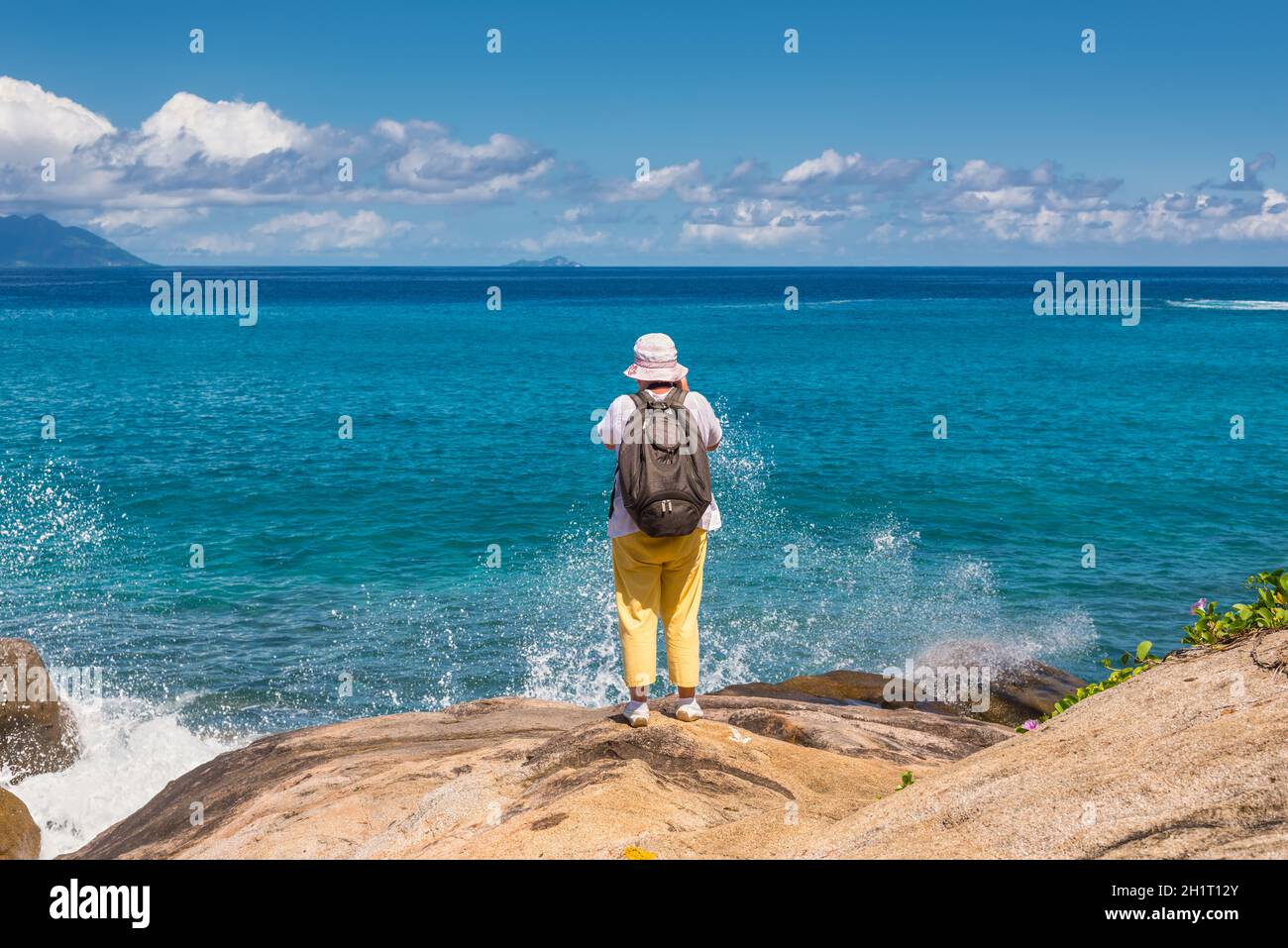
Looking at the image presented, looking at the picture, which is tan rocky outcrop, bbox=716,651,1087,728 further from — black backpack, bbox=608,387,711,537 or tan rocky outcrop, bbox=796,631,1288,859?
tan rocky outcrop, bbox=796,631,1288,859

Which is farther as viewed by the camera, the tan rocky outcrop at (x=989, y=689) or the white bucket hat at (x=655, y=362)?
the tan rocky outcrop at (x=989, y=689)

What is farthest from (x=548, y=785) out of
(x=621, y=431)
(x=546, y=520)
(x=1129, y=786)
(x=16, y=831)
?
(x=546, y=520)

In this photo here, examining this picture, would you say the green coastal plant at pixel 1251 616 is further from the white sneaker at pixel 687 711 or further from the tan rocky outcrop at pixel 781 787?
the white sneaker at pixel 687 711

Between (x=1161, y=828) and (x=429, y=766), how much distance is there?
17.3 feet

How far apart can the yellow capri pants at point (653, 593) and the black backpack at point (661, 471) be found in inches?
13.3

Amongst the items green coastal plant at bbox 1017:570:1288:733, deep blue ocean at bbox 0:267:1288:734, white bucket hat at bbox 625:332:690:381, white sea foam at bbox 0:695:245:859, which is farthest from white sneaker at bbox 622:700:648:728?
deep blue ocean at bbox 0:267:1288:734

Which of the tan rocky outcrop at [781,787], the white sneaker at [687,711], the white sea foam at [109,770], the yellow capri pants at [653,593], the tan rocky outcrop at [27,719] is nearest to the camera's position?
the tan rocky outcrop at [781,787]

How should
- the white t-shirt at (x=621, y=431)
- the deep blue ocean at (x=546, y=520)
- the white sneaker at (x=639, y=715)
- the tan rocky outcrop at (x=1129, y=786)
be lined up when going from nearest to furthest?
the tan rocky outcrop at (x=1129, y=786), the white t-shirt at (x=621, y=431), the white sneaker at (x=639, y=715), the deep blue ocean at (x=546, y=520)

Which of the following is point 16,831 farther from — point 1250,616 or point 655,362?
point 1250,616

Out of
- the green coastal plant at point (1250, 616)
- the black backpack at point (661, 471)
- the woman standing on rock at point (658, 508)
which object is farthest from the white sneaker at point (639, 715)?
the green coastal plant at point (1250, 616)

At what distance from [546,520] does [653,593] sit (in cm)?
1876

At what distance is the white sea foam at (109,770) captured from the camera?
1236cm
